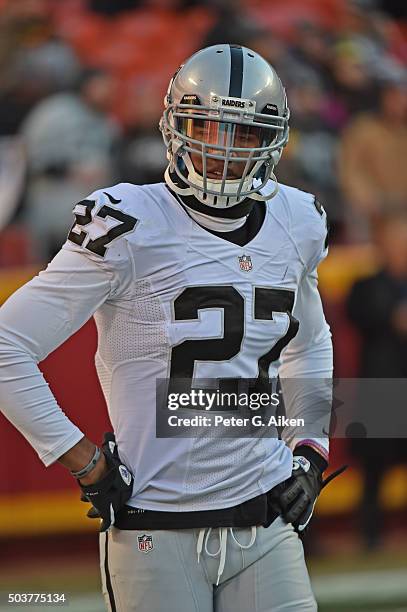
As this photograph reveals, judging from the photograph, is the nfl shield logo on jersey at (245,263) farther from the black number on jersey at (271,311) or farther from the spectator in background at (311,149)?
the spectator in background at (311,149)

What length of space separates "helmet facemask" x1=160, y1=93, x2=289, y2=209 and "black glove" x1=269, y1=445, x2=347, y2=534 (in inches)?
24.7

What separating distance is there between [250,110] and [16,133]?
3652 mm

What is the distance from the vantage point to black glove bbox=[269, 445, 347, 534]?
2.53 m

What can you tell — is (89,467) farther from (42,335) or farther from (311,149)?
(311,149)

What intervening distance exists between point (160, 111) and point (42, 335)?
389 centimetres

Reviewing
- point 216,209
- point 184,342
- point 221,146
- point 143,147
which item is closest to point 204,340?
point 184,342

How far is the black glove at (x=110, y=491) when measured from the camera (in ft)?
7.79

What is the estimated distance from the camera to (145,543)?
7.93 feet

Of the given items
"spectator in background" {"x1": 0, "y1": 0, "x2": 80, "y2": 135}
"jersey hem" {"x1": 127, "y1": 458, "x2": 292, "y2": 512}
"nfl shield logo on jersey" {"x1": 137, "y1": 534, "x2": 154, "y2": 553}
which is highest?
"spectator in background" {"x1": 0, "y1": 0, "x2": 80, "y2": 135}

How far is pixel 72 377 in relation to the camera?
5746 millimetres

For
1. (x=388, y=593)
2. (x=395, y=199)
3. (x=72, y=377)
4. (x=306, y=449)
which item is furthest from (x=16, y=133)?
(x=306, y=449)

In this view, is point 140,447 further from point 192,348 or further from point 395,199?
point 395,199

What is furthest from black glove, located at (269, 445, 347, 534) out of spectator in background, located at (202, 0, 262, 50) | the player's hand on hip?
spectator in background, located at (202, 0, 262, 50)

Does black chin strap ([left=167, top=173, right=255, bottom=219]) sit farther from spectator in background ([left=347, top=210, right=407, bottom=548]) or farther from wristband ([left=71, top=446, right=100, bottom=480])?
spectator in background ([left=347, top=210, right=407, bottom=548])
